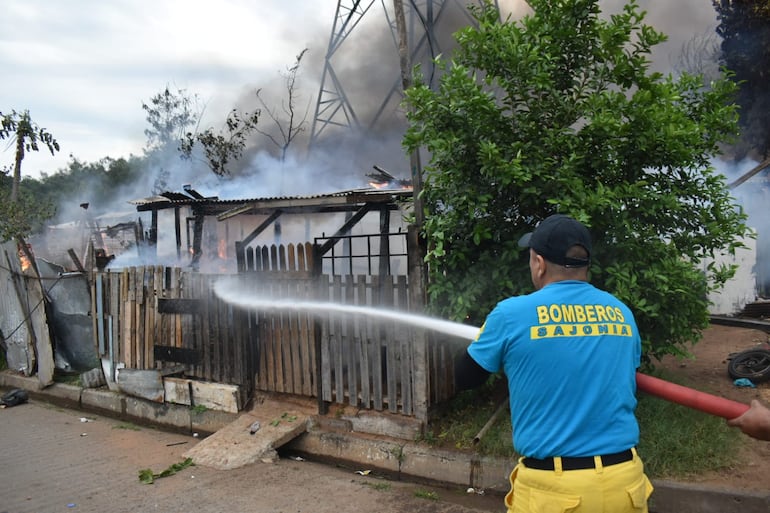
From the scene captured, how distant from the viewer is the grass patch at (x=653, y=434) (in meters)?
4.50

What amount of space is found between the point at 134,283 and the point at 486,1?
6184mm

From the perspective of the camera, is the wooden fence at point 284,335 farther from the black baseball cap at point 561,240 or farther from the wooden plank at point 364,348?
the black baseball cap at point 561,240

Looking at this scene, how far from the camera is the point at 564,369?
214cm

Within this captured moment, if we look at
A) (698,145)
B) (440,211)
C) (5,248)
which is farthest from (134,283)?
(698,145)

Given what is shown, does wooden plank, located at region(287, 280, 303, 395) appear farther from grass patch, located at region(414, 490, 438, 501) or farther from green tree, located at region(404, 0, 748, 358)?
green tree, located at region(404, 0, 748, 358)

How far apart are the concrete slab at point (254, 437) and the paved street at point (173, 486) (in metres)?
0.15

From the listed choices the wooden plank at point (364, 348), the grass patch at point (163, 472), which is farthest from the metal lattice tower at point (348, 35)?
the grass patch at point (163, 472)

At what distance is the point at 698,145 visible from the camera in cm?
437

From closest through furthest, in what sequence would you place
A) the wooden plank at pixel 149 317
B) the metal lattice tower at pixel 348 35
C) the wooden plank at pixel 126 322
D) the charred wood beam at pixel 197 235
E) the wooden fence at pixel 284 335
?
the wooden fence at pixel 284 335 → the wooden plank at pixel 149 317 → the wooden plank at pixel 126 322 → the charred wood beam at pixel 197 235 → the metal lattice tower at pixel 348 35

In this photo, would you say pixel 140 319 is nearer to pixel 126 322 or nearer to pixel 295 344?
pixel 126 322

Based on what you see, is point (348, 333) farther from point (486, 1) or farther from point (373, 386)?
point (486, 1)

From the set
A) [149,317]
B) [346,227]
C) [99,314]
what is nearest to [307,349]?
[346,227]

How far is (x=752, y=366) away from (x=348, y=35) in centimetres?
1837

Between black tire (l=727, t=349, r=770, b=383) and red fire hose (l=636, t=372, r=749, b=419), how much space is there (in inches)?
181
